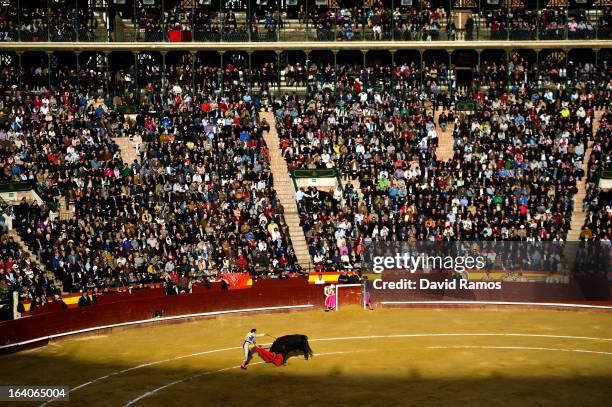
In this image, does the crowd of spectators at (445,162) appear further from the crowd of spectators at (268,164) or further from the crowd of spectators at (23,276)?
the crowd of spectators at (23,276)

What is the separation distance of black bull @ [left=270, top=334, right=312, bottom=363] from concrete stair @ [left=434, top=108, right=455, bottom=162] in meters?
19.3

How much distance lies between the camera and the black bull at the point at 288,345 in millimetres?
31047

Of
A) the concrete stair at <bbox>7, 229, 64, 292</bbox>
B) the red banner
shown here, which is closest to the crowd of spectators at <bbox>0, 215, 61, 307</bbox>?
the concrete stair at <bbox>7, 229, 64, 292</bbox>

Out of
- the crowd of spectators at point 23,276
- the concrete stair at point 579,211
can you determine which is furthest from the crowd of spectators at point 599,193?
the crowd of spectators at point 23,276

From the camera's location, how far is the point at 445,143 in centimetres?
5100

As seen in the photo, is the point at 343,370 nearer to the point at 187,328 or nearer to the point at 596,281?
the point at 187,328

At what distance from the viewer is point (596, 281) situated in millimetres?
39219

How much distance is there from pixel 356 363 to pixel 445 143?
21.9 m

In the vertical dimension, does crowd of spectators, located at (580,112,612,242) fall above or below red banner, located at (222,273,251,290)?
above

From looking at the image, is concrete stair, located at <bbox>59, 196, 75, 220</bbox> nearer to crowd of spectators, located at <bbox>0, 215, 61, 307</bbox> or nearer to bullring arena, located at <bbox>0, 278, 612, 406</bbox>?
crowd of spectators, located at <bbox>0, 215, 61, 307</bbox>

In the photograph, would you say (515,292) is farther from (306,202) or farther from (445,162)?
(306,202)

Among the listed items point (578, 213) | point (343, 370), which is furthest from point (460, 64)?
point (343, 370)

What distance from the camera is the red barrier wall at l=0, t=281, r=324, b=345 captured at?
112 ft

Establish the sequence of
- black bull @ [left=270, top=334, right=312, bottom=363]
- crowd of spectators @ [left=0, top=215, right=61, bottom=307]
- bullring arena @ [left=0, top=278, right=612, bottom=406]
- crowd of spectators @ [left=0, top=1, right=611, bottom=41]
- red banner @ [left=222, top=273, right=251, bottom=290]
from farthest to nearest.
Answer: crowd of spectators @ [left=0, top=1, right=611, bottom=41] < red banner @ [left=222, top=273, right=251, bottom=290] < crowd of spectators @ [left=0, top=215, right=61, bottom=307] < black bull @ [left=270, top=334, right=312, bottom=363] < bullring arena @ [left=0, top=278, right=612, bottom=406]
